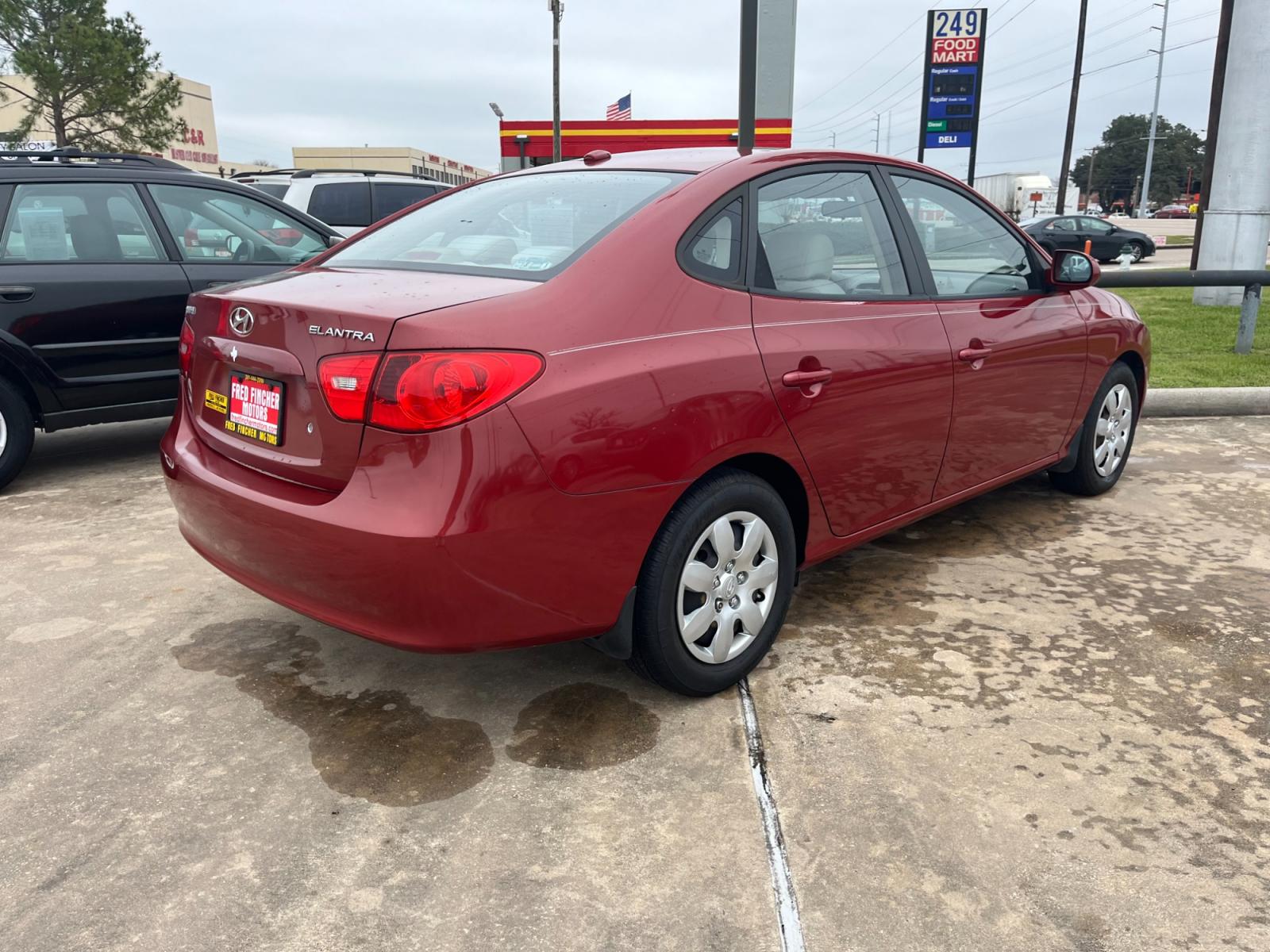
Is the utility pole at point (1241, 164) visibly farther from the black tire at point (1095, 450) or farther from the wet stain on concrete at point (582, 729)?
the wet stain on concrete at point (582, 729)

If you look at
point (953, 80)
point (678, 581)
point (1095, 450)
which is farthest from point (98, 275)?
point (953, 80)

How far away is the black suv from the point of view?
195 inches

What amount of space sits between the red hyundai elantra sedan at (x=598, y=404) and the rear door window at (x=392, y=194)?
7.99m

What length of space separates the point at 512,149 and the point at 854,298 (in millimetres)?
30480

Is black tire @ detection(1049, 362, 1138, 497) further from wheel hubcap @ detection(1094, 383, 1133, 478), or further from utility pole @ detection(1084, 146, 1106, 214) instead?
utility pole @ detection(1084, 146, 1106, 214)

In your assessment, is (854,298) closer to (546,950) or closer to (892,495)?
(892,495)

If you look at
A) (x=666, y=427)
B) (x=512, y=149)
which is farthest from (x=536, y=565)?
(x=512, y=149)

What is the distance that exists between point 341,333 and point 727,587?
4.12ft

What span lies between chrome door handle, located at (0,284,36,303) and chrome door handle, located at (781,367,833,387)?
4.10 metres

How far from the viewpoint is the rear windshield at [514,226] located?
272cm

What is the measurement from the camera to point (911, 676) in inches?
118

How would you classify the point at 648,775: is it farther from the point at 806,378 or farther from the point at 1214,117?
the point at 1214,117

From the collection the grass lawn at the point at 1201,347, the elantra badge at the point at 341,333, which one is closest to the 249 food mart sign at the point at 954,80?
the grass lawn at the point at 1201,347

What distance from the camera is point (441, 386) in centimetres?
222
